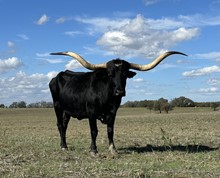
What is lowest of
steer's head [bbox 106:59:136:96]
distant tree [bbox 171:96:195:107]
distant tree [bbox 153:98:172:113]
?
steer's head [bbox 106:59:136:96]

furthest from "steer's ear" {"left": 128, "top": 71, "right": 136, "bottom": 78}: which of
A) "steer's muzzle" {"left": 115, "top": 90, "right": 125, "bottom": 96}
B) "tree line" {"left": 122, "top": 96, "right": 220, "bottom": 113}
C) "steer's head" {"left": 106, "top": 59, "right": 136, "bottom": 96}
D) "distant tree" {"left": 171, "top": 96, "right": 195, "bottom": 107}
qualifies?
"distant tree" {"left": 171, "top": 96, "right": 195, "bottom": 107}

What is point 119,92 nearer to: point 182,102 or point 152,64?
point 152,64

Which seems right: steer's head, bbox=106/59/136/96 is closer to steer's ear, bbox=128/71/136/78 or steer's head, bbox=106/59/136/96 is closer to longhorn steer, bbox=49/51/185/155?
longhorn steer, bbox=49/51/185/155

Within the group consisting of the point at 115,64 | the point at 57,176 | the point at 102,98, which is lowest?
the point at 57,176

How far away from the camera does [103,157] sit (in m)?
12.2

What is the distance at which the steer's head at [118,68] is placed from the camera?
12445 mm

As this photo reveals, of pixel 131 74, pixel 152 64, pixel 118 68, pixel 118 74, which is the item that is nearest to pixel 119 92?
pixel 118 74

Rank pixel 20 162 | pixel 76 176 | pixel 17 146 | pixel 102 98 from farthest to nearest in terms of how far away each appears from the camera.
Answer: pixel 17 146 → pixel 102 98 → pixel 20 162 → pixel 76 176

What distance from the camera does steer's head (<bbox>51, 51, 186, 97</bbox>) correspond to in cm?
1245

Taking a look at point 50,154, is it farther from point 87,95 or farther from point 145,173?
point 145,173

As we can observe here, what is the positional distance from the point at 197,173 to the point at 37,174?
3.39 m

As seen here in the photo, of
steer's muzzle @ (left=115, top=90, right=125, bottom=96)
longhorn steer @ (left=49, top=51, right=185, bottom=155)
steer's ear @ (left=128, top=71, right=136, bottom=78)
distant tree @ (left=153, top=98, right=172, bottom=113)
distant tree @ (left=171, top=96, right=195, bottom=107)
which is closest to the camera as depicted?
steer's muzzle @ (left=115, top=90, right=125, bottom=96)

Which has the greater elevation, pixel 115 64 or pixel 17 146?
pixel 115 64

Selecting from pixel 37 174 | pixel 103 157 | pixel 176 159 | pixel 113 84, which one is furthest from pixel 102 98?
pixel 37 174
